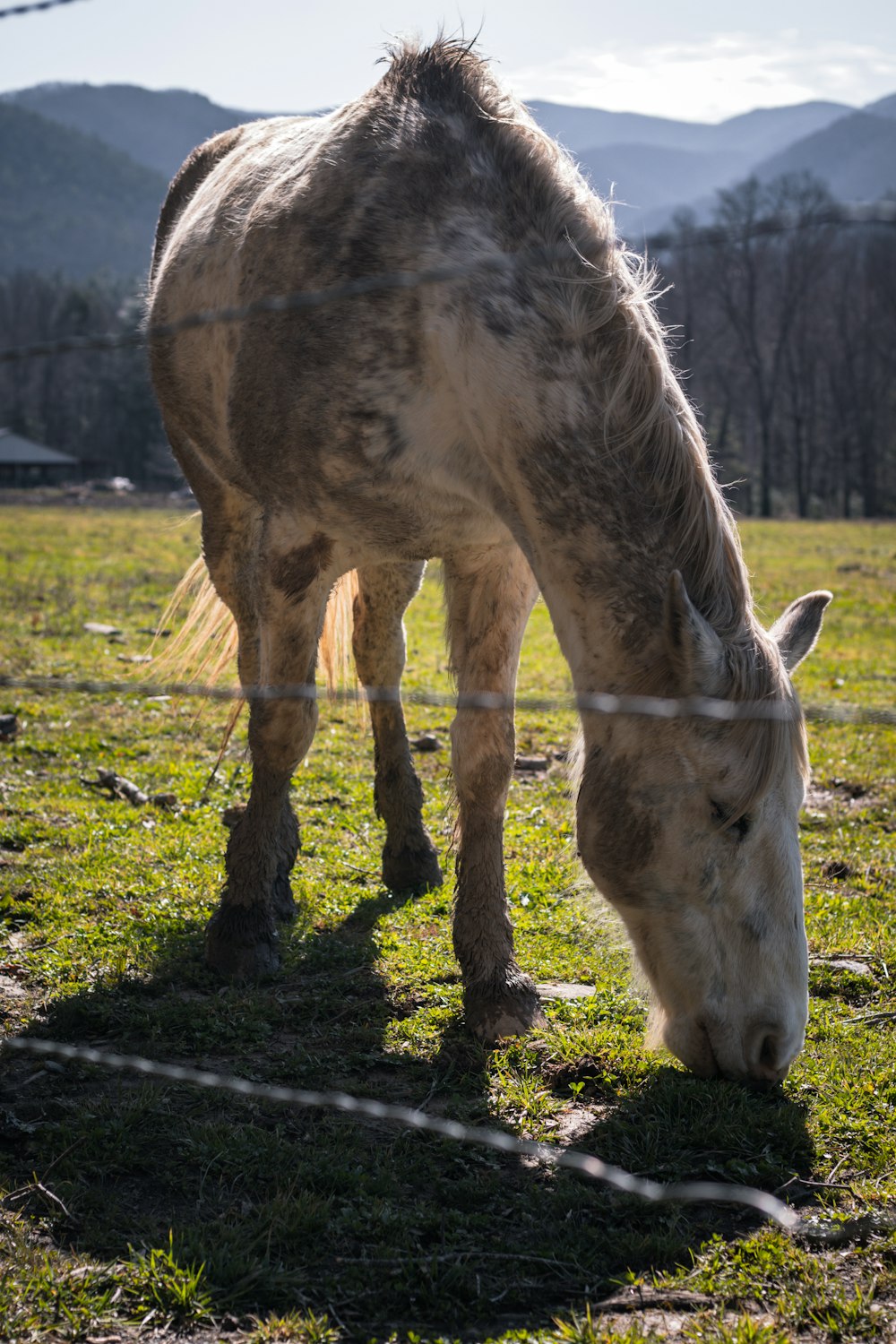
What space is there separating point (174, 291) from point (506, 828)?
2659mm

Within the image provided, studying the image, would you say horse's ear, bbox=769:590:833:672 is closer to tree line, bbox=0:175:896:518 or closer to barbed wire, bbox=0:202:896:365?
barbed wire, bbox=0:202:896:365

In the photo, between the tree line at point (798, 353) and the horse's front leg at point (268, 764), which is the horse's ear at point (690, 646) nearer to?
the horse's front leg at point (268, 764)

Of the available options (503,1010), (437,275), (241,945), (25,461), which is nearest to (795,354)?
(25,461)

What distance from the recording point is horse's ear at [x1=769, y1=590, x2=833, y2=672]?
2.87 meters

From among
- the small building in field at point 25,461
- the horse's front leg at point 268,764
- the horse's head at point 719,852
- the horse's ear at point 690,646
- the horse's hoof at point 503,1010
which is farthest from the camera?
the small building in field at point 25,461

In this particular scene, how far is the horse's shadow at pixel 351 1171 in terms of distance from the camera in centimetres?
220

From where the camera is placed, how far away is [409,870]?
440 centimetres

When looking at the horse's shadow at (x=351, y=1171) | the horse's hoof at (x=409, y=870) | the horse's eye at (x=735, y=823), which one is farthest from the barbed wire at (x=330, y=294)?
the horse's hoof at (x=409, y=870)

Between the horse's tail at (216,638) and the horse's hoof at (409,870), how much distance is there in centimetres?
85

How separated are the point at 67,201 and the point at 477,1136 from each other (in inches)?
8243

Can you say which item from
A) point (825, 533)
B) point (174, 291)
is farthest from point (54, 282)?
point (174, 291)

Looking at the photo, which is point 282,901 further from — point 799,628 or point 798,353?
point 798,353

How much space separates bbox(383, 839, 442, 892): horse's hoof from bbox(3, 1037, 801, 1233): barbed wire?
4.87ft

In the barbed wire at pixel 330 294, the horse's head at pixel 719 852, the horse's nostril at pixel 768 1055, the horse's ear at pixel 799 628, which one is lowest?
the horse's nostril at pixel 768 1055
